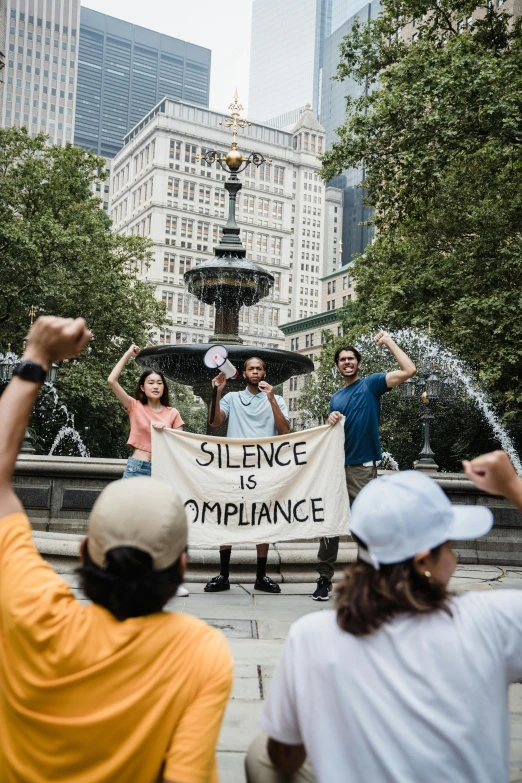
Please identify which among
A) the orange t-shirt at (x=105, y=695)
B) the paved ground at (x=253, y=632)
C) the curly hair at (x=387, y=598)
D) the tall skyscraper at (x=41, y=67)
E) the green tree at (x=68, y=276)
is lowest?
the paved ground at (x=253, y=632)

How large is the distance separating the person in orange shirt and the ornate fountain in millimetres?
9200

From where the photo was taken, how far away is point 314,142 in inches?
5974

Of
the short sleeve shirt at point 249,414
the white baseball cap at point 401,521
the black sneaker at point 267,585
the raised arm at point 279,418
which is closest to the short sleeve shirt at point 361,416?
the raised arm at point 279,418

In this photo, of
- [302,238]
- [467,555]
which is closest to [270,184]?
[302,238]

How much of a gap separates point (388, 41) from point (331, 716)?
21855mm

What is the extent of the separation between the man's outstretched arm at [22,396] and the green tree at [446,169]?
15081mm

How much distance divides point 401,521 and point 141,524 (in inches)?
23.3

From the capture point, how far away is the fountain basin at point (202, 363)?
1126 centimetres

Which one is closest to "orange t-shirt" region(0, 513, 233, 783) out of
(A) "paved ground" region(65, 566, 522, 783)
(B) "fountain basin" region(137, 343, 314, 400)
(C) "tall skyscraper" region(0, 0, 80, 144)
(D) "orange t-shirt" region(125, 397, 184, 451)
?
(A) "paved ground" region(65, 566, 522, 783)

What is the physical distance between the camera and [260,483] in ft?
22.7

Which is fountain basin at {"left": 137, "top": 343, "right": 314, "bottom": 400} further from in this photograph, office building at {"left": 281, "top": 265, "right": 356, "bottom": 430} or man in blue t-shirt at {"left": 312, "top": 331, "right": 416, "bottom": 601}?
office building at {"left": 281, "top": 265, "right": 356, "bottom": 430}

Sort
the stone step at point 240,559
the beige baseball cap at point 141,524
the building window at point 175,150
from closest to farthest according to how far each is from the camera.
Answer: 1. the beige baseball cap at point 141,524
2. the stone step at point 240,559
3. the building window at point 175,150

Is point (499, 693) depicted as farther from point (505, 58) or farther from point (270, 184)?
point (270, 184)

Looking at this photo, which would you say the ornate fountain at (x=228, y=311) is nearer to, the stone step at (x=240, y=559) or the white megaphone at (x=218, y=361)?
the stone step at (x=240, y=559)
